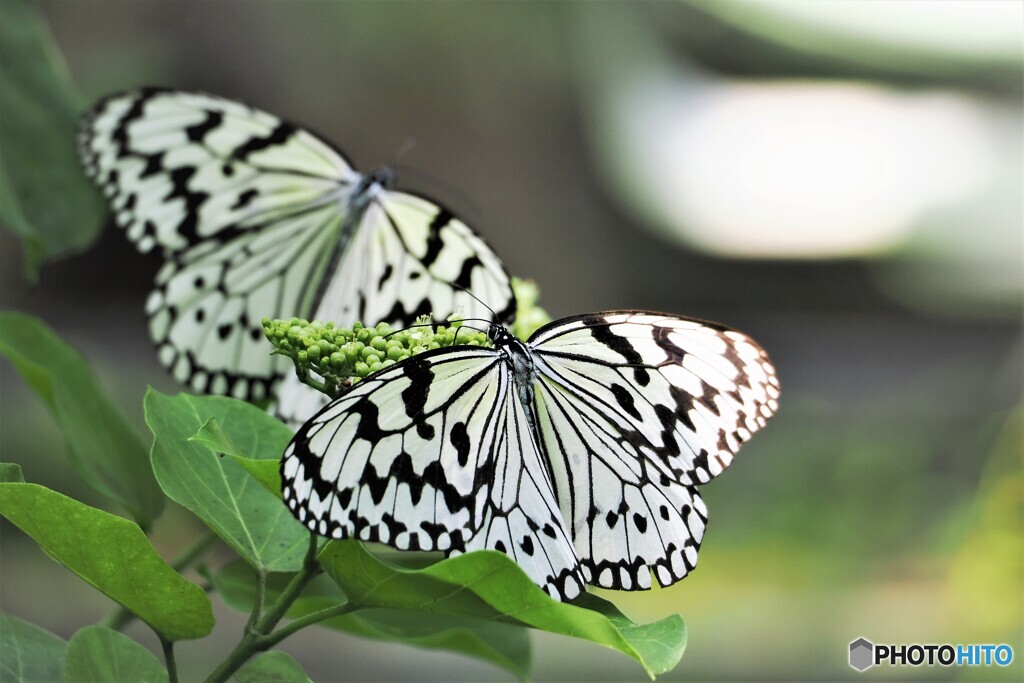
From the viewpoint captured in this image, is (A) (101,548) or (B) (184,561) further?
(B) (184,561)

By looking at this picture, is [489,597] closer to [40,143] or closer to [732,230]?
[40,143]

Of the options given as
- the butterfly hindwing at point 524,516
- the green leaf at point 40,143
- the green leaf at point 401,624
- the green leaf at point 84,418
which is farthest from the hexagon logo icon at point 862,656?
the green leaf at point 40,143

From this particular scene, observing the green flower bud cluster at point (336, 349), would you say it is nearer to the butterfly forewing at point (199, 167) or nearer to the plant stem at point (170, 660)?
the plant stem at point (170, 660)

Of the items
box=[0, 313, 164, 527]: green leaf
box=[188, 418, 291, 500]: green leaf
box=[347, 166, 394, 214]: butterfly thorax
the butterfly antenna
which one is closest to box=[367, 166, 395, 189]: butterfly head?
box=[347, 166, 394, 214]: butterfly thorax

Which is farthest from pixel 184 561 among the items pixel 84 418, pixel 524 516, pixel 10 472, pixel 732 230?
pixel 732 230

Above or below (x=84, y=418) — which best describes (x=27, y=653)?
below
